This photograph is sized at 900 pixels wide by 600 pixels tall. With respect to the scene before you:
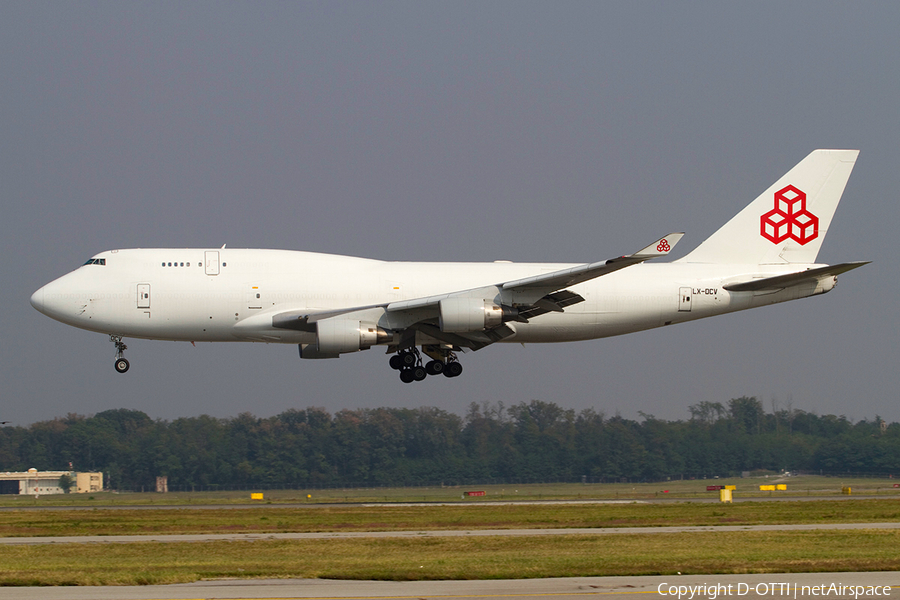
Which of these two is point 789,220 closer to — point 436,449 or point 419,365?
point 419,365

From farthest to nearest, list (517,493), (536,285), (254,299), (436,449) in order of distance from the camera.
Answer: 1. (436,449)
2. (517,493)
3. (254,299)
4. (536,285)

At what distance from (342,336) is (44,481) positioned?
44.1 metres

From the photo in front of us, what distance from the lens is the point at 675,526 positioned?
2675cm

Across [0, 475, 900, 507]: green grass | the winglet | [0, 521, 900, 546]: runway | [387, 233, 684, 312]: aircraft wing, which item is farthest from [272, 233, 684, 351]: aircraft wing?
[0, 475, 900, 507]: green grass

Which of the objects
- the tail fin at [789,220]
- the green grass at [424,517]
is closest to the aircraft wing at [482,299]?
the green grass at [424,517]

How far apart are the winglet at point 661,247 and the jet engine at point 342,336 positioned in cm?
938

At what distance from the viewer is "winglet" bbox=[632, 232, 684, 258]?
29.7 meters

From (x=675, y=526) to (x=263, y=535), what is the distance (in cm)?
1094

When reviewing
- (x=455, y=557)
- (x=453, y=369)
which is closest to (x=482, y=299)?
(x=453, y=369)

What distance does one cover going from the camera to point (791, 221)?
39438 millimetres

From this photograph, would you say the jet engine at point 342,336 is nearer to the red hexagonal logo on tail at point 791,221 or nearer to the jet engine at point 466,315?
the jet engine at point 466,315

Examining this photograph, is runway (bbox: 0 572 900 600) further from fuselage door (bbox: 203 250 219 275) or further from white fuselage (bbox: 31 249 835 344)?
fuselage door (bbox: 203 250 219 275)

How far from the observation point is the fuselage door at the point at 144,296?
3394 cm

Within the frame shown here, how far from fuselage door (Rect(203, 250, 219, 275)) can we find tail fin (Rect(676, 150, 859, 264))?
17979mm
